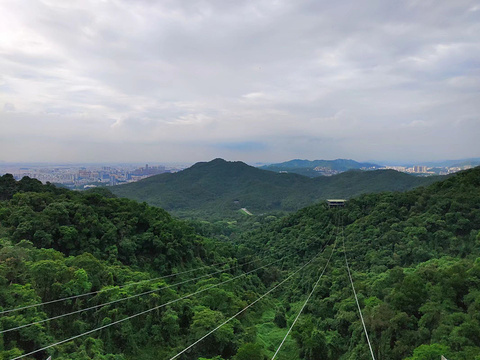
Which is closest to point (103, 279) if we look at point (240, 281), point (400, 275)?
point (240, 281)

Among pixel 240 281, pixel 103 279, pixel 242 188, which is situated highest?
pixel 103 279

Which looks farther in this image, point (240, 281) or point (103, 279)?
point (240, 281)

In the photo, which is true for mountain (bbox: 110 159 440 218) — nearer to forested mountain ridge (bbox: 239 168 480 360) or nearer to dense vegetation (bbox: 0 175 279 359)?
forested mountain ridge (bbox: 239 168 480 360)

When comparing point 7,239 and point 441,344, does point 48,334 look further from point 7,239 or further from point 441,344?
point 441,344

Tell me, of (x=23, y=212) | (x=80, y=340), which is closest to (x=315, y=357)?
(x=80, y=340)

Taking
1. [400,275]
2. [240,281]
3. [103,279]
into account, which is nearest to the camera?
[103,279]

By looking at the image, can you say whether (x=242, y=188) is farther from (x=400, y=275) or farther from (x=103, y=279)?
(x=103, y=279)

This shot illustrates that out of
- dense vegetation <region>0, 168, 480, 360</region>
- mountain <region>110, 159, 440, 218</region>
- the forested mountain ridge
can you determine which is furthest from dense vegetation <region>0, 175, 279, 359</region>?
mountain <region>110, 159, 440, 218</region>

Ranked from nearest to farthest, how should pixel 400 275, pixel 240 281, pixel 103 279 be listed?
pixel 103 279 < pixel 400 275 < pixel 240 281
